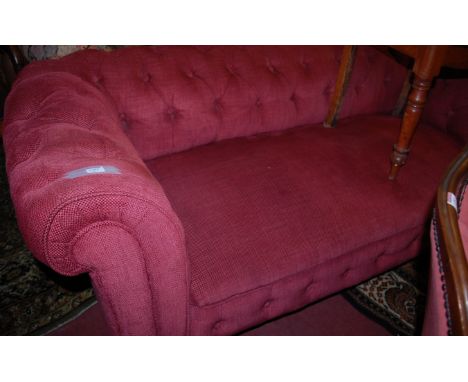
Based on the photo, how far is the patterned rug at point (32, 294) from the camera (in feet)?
4.42

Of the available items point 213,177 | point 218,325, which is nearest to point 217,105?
point 213,177

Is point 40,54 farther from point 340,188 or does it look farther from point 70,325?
point 340,188

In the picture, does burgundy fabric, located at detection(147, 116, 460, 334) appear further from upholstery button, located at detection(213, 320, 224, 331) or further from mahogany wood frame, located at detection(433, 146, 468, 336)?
Answer: mahogany wood frame, located at detection(433, 146, 468, 336)

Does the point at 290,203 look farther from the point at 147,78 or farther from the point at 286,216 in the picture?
the point at 147,78

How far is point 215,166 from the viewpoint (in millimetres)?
1297

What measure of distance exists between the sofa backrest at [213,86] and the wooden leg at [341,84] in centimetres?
3

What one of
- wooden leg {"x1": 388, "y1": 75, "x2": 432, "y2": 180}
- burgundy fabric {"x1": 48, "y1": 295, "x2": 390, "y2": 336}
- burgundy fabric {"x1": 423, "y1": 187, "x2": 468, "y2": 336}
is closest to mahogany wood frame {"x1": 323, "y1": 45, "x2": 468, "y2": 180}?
wooden leg {"x1": 388, "y1": 75, "x2": 432, "y2": 180}

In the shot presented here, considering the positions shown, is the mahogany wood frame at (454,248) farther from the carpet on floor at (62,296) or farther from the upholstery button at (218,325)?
the carpet on floor at (62,296)

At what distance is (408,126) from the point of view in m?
1.28

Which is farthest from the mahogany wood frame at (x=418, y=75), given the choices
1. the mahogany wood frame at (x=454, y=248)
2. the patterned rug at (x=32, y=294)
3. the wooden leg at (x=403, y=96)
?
the patterned rug at (x=32, y=294)

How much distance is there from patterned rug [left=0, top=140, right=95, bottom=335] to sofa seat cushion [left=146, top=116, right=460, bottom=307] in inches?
25.0

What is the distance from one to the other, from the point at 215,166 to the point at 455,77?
1.27m

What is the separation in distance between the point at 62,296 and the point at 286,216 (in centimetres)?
99
